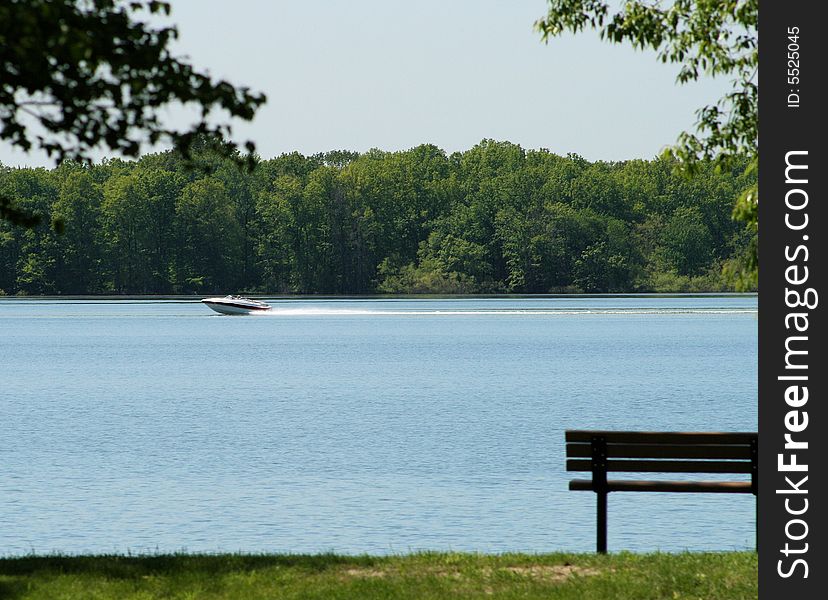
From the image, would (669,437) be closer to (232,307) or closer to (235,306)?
(232,307)

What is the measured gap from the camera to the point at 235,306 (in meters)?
124

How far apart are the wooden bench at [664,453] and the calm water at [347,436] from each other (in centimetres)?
558

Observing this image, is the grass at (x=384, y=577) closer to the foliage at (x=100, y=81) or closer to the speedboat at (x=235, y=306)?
the foliage at (x=100, y=81)

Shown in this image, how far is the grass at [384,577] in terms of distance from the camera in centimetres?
957

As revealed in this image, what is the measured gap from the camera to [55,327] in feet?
353

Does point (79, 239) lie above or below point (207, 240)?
above

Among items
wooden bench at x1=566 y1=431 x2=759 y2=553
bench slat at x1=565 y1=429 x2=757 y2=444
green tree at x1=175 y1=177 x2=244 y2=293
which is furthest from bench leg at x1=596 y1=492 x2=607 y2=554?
green tree at x1=175 y1=177 x2=244 y2=293

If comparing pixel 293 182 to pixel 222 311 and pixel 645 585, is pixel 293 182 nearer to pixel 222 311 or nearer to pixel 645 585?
pixel 222 311

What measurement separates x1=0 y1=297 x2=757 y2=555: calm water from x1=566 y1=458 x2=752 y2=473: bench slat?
18.3 ft

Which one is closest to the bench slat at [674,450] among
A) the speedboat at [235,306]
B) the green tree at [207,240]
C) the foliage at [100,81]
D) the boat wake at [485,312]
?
the foliage at [100,81]

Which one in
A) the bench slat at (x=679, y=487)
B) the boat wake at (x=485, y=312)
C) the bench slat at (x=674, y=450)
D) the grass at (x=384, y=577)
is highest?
the bench slat at (x=674, y=450)

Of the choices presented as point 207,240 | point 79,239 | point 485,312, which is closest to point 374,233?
point 207,240

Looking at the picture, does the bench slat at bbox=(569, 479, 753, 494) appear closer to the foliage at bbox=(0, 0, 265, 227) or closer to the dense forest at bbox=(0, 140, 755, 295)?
the foliage at bbox=(0, 0, 265, 227)

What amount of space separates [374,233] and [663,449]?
14508 cm
